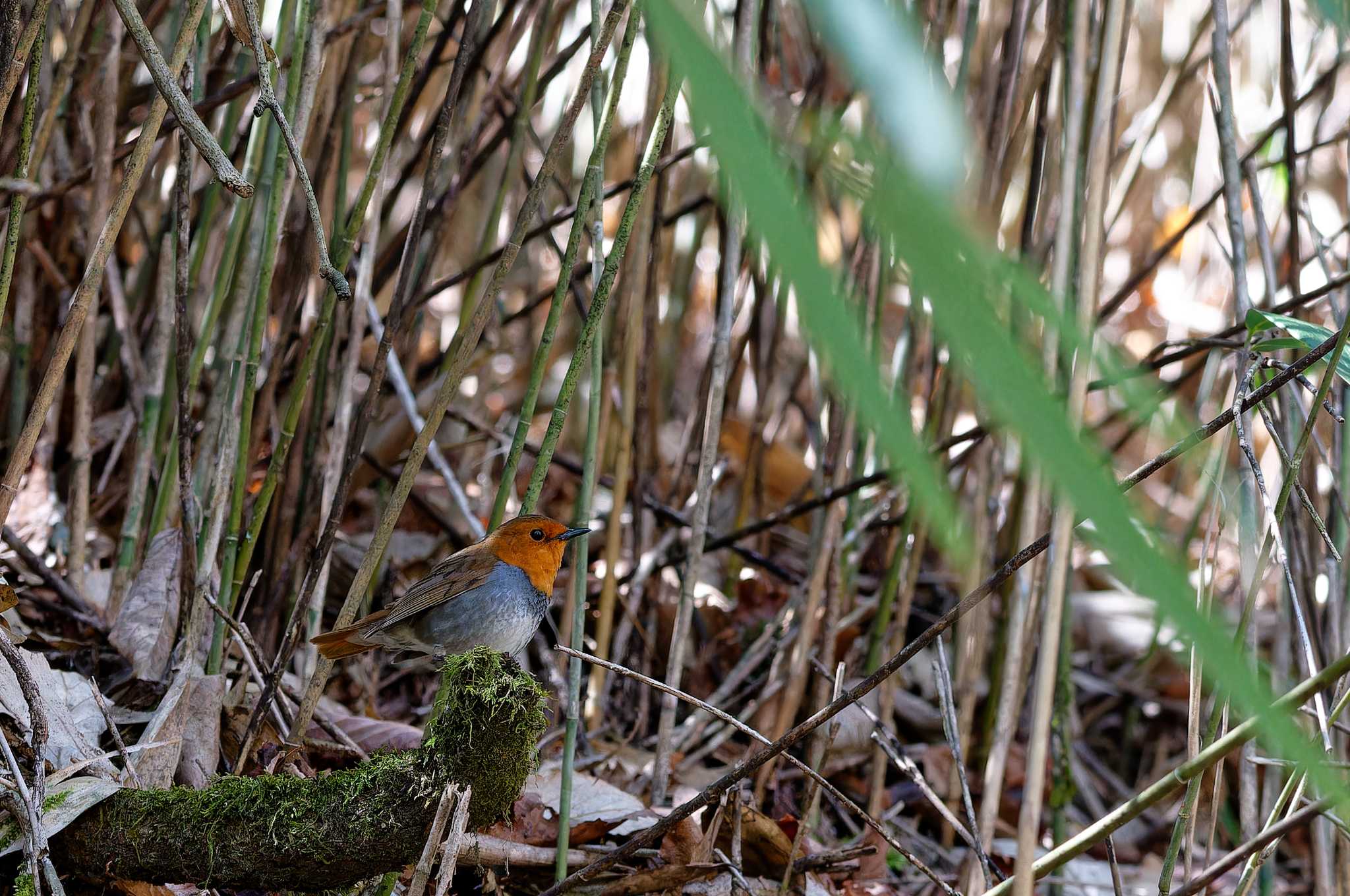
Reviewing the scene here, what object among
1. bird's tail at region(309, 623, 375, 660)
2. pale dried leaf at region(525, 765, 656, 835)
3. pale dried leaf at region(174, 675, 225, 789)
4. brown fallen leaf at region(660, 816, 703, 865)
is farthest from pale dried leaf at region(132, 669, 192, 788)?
brown fallen leaf at region(660, 816, 703, 865)

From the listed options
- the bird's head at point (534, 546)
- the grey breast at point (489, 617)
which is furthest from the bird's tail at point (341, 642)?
the bird's head at point (534, 546)

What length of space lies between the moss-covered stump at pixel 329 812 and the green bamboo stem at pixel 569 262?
1.38 feet

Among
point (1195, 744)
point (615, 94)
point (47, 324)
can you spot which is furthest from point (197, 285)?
point (1195, 744)

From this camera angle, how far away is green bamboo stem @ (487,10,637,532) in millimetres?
1943

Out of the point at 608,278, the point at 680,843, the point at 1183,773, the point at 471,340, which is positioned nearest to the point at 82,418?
the point at 471,340

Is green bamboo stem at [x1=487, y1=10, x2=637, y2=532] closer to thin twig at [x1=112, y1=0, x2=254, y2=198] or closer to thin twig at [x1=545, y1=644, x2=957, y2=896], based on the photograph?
thin twig at [x1=545, y1=644, x2=957, y2=896]

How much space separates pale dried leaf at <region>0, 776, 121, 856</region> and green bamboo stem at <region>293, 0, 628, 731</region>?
379mm

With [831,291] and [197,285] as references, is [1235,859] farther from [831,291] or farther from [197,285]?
[197,285]

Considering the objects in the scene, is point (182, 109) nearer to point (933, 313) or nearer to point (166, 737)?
point (166, 737)

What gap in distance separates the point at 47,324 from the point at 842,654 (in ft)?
8.79

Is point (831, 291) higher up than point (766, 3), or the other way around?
point (766, 3)

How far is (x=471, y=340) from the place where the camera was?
202 cm

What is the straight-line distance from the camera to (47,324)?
3.17 meters

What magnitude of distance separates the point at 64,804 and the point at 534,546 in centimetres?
133
